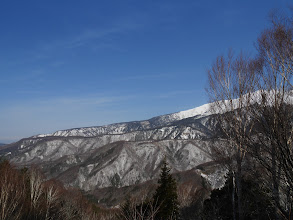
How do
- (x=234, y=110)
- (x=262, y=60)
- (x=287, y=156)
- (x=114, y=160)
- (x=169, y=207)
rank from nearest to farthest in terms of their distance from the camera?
(x=287, y=156), (x=262, y=60), (x=234, y=110), (x=169, y=207), (x=114, y=160)

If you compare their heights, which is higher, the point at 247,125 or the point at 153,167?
the point at 247,125

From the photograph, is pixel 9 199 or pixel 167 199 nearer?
pixel 9 199

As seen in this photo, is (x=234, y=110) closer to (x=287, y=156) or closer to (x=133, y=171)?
(x=287, y=156)

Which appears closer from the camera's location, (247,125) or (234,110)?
(247,125)

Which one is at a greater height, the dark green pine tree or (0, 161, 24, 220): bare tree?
(0, 161, 24, 220): bare tree

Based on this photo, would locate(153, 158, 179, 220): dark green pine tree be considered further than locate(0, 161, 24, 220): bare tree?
Yes

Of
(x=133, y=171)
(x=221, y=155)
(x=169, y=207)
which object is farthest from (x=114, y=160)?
(x=221, y=155)

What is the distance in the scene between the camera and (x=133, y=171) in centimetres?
18200

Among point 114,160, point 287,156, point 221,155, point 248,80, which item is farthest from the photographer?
point 114,160

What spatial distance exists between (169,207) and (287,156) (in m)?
24.6

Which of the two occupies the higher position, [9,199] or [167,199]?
[9,199]

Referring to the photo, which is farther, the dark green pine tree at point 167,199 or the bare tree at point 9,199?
the dark green pine tree at point 167,199

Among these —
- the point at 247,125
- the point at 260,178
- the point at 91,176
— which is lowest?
the point at 91,176

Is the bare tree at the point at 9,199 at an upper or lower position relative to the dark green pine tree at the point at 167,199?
upper
